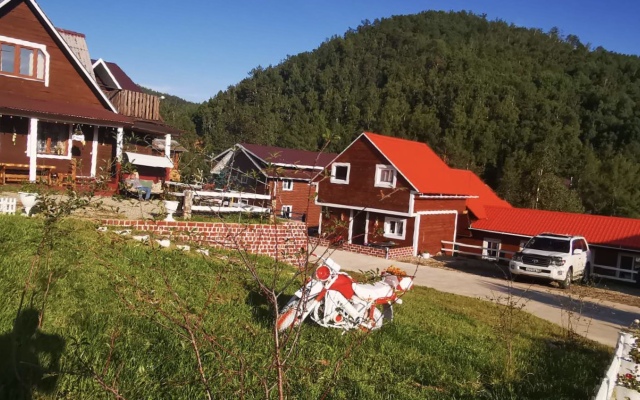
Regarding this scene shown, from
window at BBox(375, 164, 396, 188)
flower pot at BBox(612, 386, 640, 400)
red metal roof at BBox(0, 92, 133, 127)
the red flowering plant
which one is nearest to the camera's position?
the red flowering plant

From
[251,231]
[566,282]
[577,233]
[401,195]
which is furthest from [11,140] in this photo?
[577,233]

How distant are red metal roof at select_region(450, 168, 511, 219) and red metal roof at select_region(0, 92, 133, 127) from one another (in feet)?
64.3

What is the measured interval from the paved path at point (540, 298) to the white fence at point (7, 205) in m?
8.24

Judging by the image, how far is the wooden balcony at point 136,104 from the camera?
21828 mm

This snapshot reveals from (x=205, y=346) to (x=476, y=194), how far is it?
29178 mm

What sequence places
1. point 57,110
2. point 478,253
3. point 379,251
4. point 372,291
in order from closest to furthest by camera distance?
point 372,291, point 57,110, point 379,251, point 478,253

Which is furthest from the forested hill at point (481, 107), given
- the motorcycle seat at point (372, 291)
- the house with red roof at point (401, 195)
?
the motorcycle seat at point (372, 291)

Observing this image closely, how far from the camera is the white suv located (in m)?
20.1

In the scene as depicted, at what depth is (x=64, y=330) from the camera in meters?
5.00

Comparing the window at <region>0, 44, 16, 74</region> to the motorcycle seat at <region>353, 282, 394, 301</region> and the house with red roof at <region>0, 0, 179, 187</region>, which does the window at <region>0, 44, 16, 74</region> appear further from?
the motorcycle seat at <region>353, 282, 394, 301</region>

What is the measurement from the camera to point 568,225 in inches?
1061

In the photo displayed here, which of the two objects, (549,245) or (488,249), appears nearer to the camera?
(549,245)

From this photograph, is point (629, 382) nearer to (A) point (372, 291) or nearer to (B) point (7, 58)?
(A) point (372, 291)

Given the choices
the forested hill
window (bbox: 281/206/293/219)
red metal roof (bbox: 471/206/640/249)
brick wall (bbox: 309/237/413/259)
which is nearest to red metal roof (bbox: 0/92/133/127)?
window (bbox: 281/206/293/219)
